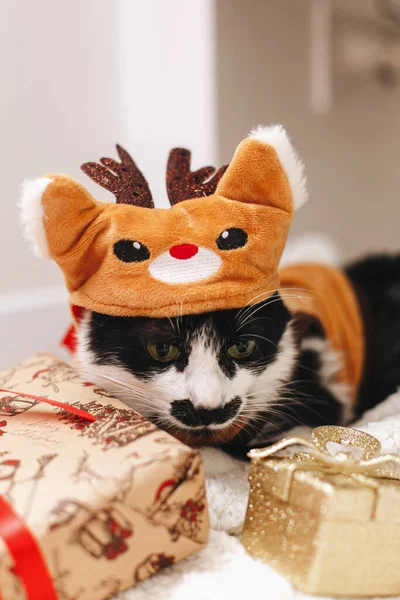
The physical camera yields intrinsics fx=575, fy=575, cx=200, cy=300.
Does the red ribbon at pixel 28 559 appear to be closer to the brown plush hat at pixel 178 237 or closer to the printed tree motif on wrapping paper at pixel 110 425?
the printed tree motif on wrapping paper at pixel 110 425

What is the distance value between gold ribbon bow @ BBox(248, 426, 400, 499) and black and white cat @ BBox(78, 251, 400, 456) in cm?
10

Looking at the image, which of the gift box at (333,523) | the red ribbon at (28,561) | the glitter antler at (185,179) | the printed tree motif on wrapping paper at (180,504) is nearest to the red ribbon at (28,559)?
the red ribbon at (28,561)

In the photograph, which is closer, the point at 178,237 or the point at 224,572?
the point at 224,572

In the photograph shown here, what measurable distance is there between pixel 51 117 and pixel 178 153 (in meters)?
0.77

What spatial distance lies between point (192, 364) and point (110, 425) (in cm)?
13

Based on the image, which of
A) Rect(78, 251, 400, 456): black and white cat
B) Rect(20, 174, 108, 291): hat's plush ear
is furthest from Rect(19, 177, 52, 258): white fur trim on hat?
Rect(78, 251, 400, 456): black and white cat

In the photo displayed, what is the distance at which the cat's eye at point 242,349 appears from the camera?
0.74m

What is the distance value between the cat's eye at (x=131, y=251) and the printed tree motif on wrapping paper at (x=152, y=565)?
33 cm

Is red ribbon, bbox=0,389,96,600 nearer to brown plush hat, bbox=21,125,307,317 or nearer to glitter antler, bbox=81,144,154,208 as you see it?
brown plush hat, bbox=21,125,307,317

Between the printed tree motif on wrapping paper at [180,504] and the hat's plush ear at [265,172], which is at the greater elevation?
the hat's plush ear at [265,172]

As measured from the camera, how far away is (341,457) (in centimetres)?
58

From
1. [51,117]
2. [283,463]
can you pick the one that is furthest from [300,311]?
[51,117]

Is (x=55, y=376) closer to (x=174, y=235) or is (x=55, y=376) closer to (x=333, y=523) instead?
(x=174, y=235)

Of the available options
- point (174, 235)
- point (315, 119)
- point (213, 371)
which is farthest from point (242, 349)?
point (315, 119)
